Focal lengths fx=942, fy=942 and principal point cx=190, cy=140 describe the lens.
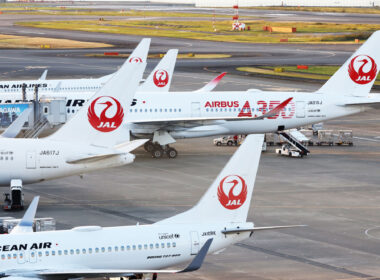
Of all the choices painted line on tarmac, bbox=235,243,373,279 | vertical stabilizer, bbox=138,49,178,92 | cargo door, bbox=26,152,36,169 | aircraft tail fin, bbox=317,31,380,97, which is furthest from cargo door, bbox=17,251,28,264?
vertical stabilizer, bbox=138,49,178,92

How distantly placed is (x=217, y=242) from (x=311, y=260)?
7.70m

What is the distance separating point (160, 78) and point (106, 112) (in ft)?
110

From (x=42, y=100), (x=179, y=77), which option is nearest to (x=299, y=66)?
(x=179, y=77)

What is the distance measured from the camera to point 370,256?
134ft

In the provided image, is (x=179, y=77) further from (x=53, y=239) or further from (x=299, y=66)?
(x=53, y=239)

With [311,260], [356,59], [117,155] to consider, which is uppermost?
[356,59]

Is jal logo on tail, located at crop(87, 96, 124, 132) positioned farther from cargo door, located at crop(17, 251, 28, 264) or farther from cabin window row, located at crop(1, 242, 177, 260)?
cargo door, located at crop(17, 251, 28, 264)

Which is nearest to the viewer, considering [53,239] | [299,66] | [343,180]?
[53,239]

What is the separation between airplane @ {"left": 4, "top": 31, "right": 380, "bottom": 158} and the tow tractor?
17144mm

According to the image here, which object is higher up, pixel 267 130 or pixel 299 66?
pixel 299 66

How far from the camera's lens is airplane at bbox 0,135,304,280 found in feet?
103

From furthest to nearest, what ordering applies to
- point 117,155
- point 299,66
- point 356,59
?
point 299,66
point 356,59
point 117,155

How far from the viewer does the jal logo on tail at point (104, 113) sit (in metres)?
48.2

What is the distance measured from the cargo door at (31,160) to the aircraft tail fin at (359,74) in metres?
28.4
